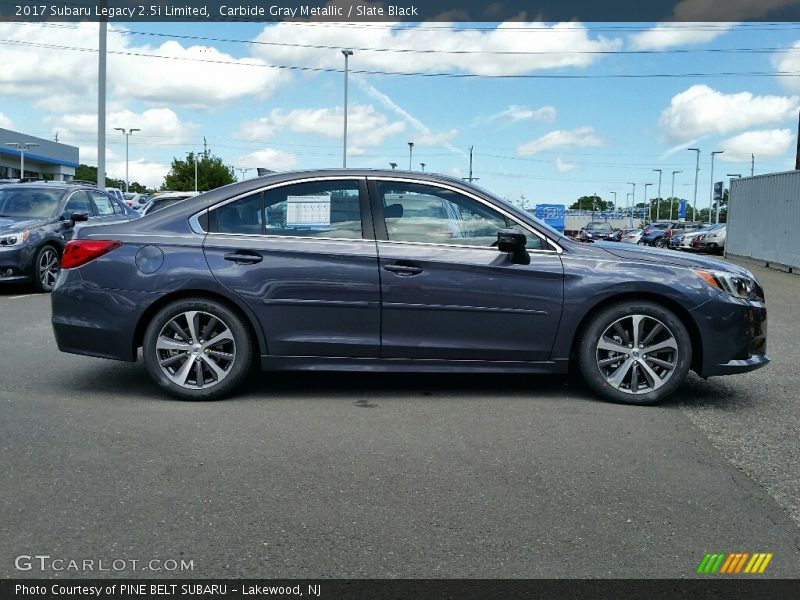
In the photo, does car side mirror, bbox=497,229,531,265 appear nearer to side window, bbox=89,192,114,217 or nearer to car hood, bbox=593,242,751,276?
car hood, bbox=593,242,751,276

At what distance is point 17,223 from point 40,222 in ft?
1.04

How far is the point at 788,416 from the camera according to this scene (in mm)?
5875

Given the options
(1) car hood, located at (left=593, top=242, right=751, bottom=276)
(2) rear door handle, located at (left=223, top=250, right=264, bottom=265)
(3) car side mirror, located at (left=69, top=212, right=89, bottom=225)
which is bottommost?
(2) rear door handle, located at (left=223, top=250, right=264, bottom=265)

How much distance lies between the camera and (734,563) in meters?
3.44

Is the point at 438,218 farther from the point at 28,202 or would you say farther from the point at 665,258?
the point at 28,202

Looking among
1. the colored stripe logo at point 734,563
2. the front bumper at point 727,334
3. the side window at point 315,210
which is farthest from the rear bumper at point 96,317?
the colored stripe logo at point 734,563

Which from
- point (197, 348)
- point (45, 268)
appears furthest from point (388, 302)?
point (45, 268)

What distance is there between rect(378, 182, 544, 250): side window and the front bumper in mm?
1236

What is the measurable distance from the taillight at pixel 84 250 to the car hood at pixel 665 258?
3396 mm

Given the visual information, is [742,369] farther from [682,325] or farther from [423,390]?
[423,390]

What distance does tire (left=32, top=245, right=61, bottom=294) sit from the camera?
41.9 feet

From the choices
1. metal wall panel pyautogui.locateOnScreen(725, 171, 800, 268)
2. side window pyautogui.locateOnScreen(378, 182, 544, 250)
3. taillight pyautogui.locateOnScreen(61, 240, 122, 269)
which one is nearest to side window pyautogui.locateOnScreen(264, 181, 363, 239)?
side window pyautogui.locateOnScreen(378, 182, 544, 250)

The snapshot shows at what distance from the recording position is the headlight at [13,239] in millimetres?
12352
